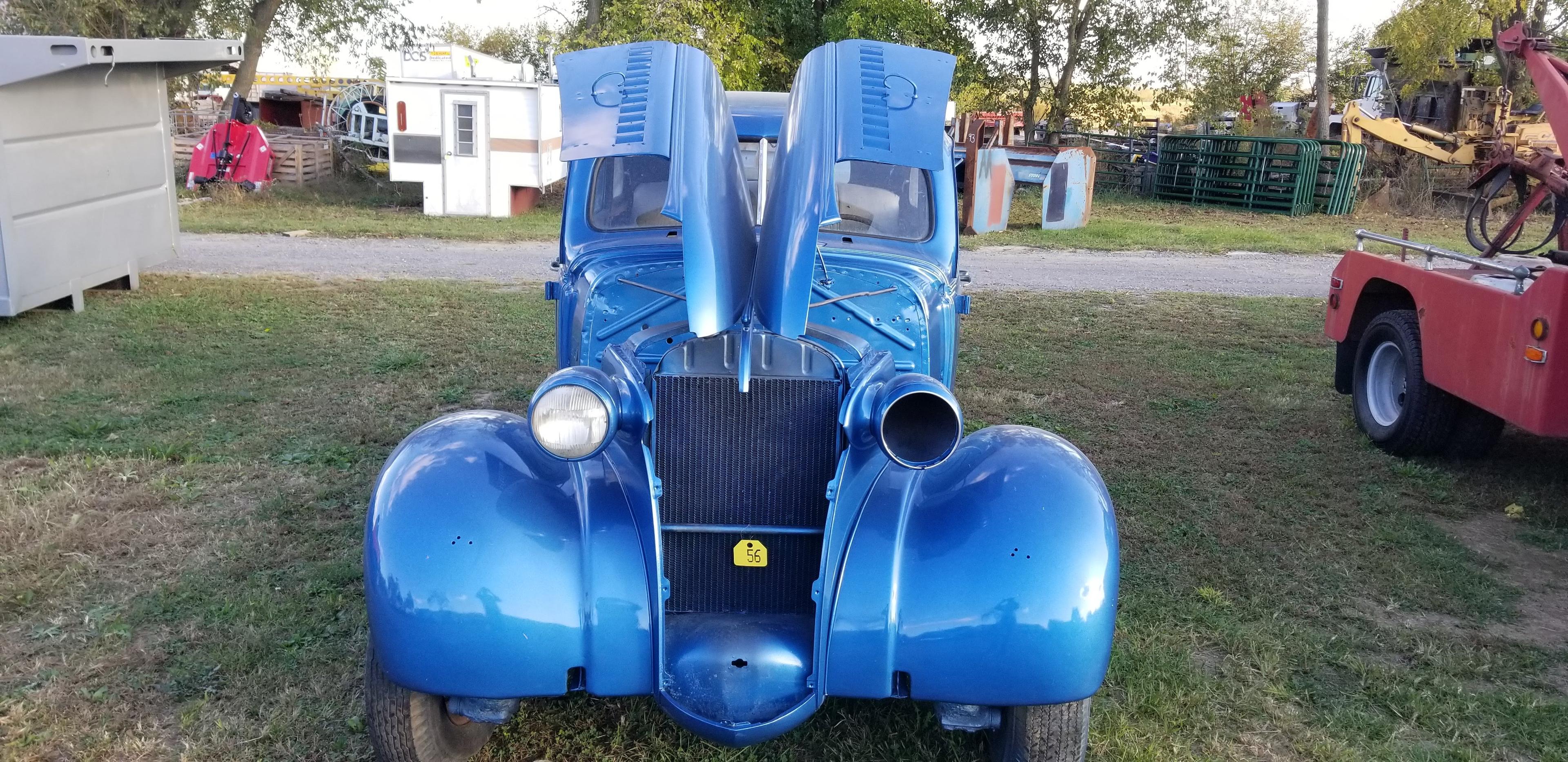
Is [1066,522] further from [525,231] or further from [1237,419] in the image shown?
[525,231]

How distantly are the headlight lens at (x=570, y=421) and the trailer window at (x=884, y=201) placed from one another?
1847 millimetres

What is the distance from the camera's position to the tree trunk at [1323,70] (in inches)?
886

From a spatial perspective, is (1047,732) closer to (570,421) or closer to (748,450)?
(748,450)

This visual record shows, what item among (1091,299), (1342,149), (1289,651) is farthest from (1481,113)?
(1289,651)

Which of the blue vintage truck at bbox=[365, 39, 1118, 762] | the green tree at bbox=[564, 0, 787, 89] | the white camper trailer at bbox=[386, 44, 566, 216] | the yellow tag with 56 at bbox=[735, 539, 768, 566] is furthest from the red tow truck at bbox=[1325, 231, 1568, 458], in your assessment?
the green tree at bbox=[564, 0, 787, 89]

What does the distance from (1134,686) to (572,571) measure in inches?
77.5

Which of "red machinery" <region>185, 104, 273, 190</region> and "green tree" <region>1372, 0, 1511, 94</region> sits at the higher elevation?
"green tree" <region>1372, 0, 1511, 94</region>

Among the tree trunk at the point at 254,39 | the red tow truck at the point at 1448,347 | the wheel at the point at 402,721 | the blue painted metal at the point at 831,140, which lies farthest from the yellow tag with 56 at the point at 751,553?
the tree trunk at the point at 254,39

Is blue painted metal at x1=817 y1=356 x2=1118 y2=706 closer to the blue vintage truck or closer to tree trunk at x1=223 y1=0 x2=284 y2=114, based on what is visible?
the blue vintage truck

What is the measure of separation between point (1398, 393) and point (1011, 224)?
11.4 metres

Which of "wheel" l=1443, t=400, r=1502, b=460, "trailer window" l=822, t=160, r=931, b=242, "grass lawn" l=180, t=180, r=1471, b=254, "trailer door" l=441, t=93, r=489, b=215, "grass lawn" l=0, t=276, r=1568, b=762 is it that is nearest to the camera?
"grass lawn" l=0, t=276, r=1568, b=762

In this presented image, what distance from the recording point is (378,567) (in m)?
2.71

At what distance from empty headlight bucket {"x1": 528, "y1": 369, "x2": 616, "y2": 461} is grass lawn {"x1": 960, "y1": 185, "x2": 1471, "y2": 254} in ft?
41.9

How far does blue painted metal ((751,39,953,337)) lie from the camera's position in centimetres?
288
